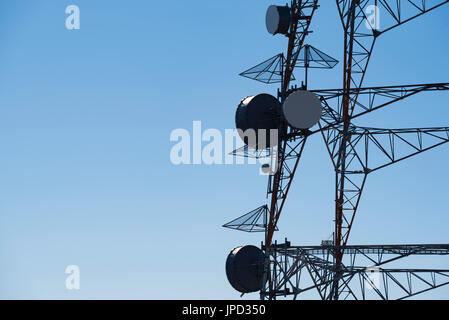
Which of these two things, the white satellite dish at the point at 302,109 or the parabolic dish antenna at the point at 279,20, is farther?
the parabolic dish antenna at the point at 279,20

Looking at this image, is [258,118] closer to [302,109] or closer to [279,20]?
[302,109]

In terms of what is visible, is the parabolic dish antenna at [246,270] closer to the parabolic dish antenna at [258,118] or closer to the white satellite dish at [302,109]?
the parabolic dish antenna at [258,118]

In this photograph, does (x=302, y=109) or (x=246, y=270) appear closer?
(x=302, y=109)

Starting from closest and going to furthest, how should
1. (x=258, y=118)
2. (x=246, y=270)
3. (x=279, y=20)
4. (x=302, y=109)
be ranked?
(x=302, y=109) < (x=258, y=118) < (x=279, y=20) < (x=246, y=270)

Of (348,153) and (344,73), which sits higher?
(344,73)

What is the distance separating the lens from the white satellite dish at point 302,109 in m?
52.4

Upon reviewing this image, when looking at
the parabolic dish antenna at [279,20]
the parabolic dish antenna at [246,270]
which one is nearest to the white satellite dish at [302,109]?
the parabolic dish antenna at [279,20]

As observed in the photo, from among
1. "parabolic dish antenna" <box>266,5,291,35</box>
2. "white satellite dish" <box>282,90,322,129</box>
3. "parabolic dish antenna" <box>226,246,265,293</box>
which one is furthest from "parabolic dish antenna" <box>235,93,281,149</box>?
"parabolic dish antenna" <box>226,246,265,293</box>

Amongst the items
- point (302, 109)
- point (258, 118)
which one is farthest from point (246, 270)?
point (302, 109)

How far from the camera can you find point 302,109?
5250 centimetres
